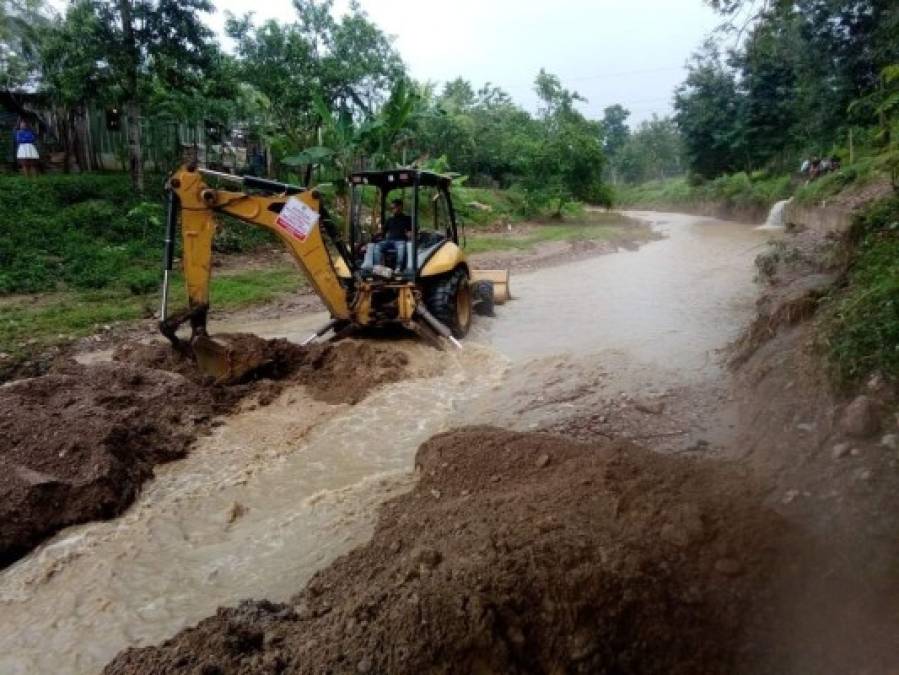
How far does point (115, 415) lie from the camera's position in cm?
612

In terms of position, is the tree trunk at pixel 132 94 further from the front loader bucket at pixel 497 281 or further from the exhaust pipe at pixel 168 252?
the exhaust pipe at pixel 168 252

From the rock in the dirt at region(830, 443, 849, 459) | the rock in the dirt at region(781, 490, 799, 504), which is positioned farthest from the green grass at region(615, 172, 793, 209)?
the rock in the dirt at region(781, 490, 799, 504)

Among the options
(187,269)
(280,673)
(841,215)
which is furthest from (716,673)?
(841,215)

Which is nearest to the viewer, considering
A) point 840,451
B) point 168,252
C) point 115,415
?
point 840,451

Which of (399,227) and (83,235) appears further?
(83,235)

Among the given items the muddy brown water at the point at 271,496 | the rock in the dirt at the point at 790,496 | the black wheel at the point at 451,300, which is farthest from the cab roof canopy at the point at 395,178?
the rock in the dirt at the point at 790,496

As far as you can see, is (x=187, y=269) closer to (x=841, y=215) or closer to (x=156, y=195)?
(x=156, y=195)

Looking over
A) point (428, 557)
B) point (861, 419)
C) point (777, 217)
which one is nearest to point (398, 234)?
point (861, 419)

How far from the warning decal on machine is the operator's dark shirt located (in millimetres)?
1850

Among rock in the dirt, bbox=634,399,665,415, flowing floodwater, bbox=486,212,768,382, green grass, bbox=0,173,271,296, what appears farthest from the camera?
green grass, bbox=0,173,271,296

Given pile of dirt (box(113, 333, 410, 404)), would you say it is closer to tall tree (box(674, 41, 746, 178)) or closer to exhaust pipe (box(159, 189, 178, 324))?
exhaust pipe (box(159, 189, 178, 324))

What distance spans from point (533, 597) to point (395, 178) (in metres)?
7.37

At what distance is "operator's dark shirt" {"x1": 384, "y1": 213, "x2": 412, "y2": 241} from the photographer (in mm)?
9906

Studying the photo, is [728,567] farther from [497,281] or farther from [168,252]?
[497,281]
